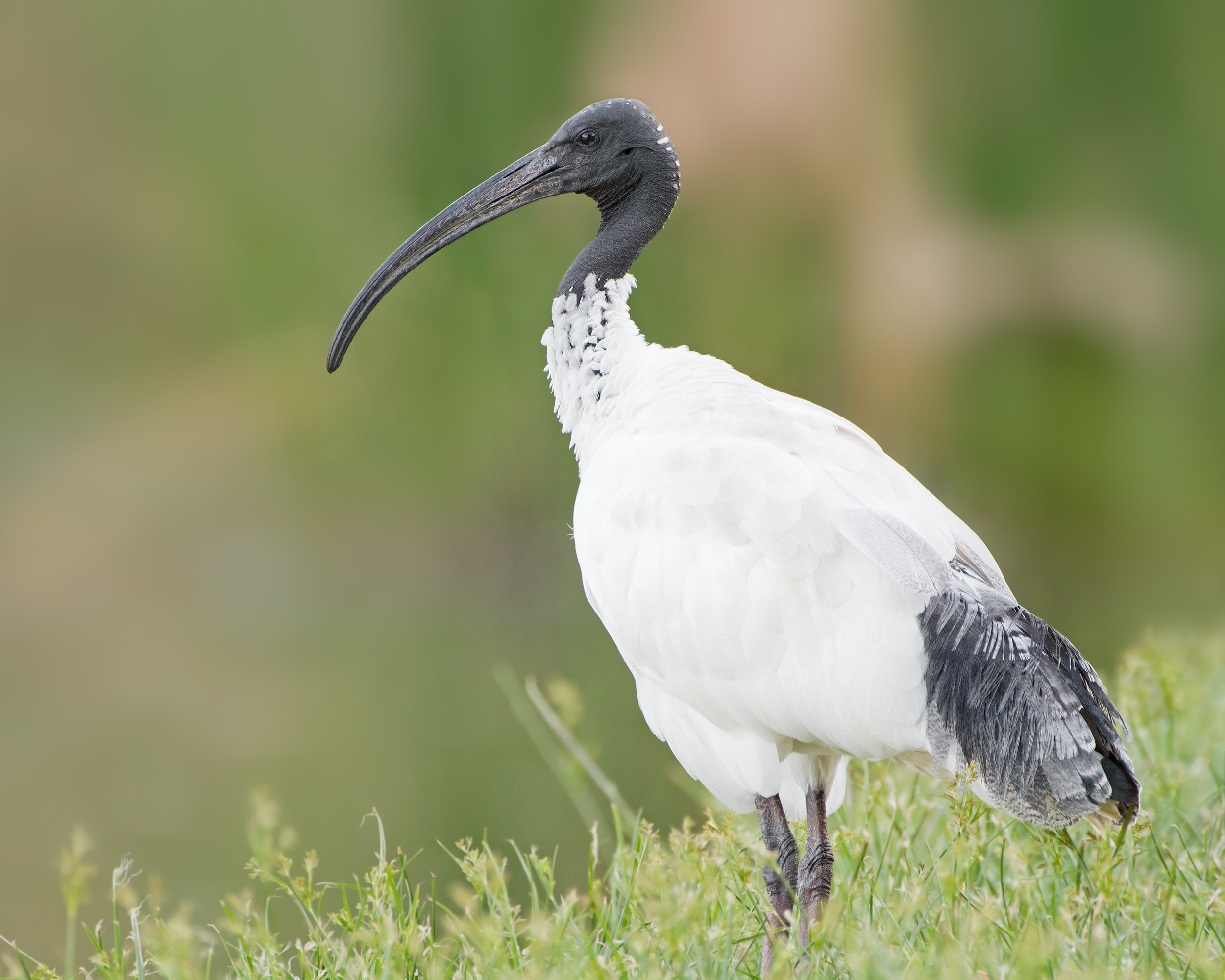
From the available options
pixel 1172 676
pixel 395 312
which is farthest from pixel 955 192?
pixel 1172 676

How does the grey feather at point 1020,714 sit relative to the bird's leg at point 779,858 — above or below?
above

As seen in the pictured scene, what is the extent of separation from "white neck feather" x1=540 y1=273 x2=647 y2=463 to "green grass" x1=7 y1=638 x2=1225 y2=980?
767mm

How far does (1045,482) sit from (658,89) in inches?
226

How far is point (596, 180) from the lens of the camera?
3.76 metres

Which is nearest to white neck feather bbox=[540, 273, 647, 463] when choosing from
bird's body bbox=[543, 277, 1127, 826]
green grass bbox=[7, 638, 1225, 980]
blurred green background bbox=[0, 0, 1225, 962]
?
bird's body bbox=[543, 277, 1127, 826]

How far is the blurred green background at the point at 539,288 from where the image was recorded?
13.1m

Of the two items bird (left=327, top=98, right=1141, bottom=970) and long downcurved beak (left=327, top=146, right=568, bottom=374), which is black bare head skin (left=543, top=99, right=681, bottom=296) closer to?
long downcurved beak (left=327, top=146, right=568, bottom=374)

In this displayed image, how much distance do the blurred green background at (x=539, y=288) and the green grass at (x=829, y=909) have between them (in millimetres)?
8966

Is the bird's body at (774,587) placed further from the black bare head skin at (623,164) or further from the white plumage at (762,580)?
the black bare head skin at (623,164)

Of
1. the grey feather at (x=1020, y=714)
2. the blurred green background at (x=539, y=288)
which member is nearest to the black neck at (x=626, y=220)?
the grey feather at (x=1020, y=714)

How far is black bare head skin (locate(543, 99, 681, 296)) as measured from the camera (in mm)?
3742

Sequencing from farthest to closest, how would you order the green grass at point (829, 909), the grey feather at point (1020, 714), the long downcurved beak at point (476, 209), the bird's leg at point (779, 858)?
the long downcurved beak at point (476, 209), the bird's leg at point (779, 858), the grey feather at point (1020, 714), the green grass at point (829, 909)

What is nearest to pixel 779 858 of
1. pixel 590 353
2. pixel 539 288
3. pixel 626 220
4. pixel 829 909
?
pixel 829 909

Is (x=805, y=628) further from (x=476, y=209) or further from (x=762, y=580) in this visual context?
(x=476, y=209)
